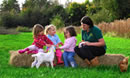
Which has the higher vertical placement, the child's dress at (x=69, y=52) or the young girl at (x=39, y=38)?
the young girl at (x=39, y=38)

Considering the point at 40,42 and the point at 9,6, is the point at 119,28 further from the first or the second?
the point at 9,6

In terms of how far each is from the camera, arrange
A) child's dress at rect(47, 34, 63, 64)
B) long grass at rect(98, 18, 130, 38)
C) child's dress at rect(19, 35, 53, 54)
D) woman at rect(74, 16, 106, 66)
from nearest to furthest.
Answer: woman at rect(74, 16, 106, 66) → child's dress at rect(19, 35, 53, 54) → child's dress at rect(47, 34, 63, 64) → long grass at rect(98, 18, 130, 38)

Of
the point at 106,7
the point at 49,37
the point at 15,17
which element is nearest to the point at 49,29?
the point at 49,37

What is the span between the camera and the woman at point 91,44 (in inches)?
203

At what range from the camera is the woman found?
16.9ft

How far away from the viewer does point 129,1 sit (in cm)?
3131

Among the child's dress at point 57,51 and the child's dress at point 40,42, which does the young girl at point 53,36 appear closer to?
the child's dress at point 57,51

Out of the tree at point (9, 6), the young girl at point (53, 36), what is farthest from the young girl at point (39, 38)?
the tree at point (9, 6)

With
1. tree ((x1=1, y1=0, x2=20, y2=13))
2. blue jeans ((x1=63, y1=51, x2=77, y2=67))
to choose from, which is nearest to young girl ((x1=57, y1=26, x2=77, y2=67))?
blue jeans ((x1=63, y1=51, x2=77, y2=67))

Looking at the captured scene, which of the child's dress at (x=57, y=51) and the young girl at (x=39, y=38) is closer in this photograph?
the young girl at (x=39, y=38)

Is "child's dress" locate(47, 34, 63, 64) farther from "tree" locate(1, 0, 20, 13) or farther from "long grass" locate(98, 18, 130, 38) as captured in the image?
"tree" locate(1, 0, 20, 13)

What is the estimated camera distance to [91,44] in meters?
5.21

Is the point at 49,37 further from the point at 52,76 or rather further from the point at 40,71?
the point at 52,76

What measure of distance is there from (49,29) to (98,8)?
105ft
